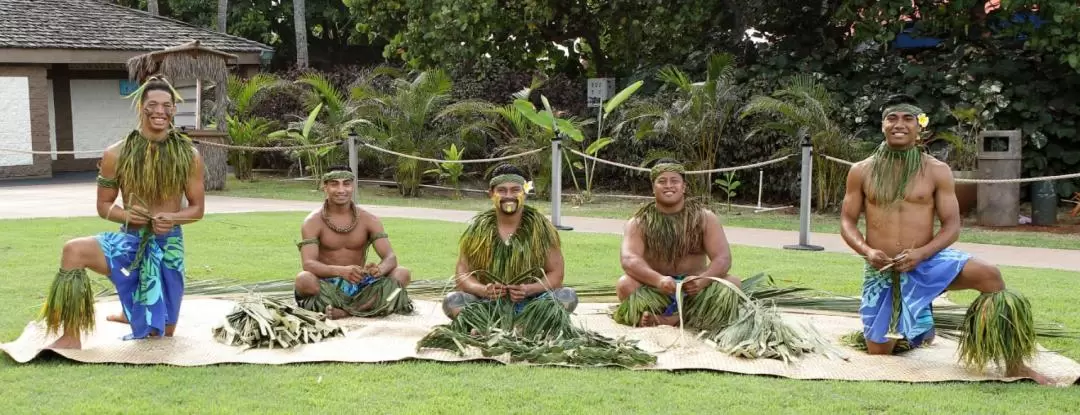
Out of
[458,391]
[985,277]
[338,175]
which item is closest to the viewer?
[458,391]

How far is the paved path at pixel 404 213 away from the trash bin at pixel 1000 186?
82.6 inches

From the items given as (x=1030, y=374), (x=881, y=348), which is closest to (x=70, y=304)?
(x=881, y=348)

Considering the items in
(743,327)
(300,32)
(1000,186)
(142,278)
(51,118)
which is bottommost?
(743,327)

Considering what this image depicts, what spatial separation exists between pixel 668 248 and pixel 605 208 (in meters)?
7.55

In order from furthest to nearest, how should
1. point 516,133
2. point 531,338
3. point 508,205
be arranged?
point 516,133 < point 508,205 < point 531,338

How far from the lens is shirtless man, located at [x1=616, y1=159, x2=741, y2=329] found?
18.1 ft

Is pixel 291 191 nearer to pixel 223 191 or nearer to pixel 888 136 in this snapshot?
pixel 223 191

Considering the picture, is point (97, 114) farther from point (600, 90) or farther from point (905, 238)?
point (905, 238)

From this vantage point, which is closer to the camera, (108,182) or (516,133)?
(108,182)

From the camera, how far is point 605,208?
1313 cm

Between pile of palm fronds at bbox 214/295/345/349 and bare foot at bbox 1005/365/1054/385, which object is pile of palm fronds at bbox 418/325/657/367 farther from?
bare foot at bbox 1005/365/1054/385

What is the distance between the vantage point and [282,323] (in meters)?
5.14

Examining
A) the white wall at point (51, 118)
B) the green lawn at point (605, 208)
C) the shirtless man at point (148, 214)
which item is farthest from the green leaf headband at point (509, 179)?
the white wall at point (51, 118)

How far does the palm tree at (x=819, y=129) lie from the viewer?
11820 millimetres
